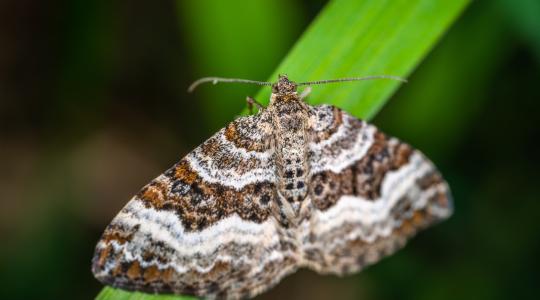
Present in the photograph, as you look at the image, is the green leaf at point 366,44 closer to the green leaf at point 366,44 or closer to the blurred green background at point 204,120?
the green leaf at point 366,44

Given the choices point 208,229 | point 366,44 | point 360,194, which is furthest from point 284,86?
point 208,229

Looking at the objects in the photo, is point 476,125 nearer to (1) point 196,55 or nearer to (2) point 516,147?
(2) point 516,147

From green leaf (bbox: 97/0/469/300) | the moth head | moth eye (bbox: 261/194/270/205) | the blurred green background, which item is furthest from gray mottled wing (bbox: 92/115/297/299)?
the blurred green background

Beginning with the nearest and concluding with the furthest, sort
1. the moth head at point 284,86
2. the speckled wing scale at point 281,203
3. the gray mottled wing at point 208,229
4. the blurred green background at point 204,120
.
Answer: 1. the gray mottled wing at point 208,229
2. the speckled wing scale at point 281,203
3. the moth head at point 284,86
4. the blurred green background at point 204,120

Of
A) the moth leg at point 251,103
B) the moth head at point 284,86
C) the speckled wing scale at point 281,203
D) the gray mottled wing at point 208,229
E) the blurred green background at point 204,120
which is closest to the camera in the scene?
the gray mottled wing at point 208,229

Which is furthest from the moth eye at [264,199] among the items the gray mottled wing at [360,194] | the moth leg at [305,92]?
the moth leg at [305,92]

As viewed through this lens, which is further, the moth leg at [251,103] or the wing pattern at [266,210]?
the moth leg at [251,103]

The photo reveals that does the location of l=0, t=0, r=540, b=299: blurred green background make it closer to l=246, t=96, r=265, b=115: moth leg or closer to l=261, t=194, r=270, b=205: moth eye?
l=246, t=96, r=265, b=115: moth leg
